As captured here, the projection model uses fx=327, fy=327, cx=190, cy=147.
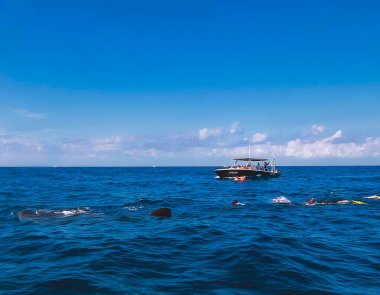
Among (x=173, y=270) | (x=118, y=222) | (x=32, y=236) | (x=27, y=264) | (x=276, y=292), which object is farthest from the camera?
(x=118, y=222)

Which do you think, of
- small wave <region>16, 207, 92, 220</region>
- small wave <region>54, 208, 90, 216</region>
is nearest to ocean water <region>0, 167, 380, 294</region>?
small wave <region>16, 207, 92, 220</region>

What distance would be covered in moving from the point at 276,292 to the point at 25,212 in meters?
18.4

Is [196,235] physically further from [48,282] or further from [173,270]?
[48,282]

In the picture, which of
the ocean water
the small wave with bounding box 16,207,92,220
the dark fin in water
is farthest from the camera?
the dark fin in water

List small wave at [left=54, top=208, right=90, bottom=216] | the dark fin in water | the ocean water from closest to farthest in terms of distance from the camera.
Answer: the ocean water → the dark fin in water → small wave at [left=54, top=208, right=90, bottom=216]

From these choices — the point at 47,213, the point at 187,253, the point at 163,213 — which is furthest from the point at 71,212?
the point at 187,253

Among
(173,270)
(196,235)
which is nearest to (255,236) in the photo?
(196,235)

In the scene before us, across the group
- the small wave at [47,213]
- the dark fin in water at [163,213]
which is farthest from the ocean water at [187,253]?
the dark fin in water at [163,213]

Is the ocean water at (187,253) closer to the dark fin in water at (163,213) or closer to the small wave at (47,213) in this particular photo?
the small wave at (47,213)

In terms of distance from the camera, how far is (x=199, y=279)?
972 centimetres

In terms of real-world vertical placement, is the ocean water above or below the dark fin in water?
below

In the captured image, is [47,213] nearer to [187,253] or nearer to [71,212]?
[71,212]

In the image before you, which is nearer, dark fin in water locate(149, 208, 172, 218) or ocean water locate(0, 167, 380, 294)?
ocean water locate(0, 167, 380, 294)

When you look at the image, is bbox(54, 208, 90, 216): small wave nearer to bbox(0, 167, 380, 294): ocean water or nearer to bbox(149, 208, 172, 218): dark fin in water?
bbox(0, 167, 380, 294): ocean water
